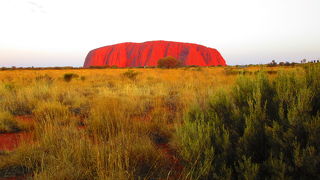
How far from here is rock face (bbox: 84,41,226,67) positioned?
92.4 metres

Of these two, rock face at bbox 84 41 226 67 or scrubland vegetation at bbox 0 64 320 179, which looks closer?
scrubland vegetation at bbox 0 64 320 179

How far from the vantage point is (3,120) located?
3.59 meters

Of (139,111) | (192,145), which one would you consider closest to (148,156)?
(192,145)

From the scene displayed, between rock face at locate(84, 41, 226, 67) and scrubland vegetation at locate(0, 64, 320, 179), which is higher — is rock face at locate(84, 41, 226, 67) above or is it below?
above

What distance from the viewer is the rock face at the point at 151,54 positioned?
92.4 metres

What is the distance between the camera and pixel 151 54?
306 feet

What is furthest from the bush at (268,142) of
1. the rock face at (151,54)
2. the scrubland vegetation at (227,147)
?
the rock face at (151,54)

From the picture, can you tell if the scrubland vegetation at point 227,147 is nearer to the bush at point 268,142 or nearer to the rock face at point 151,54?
the bush at point 268,142

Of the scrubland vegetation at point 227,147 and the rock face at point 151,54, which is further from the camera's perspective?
the rock face at point 151,54

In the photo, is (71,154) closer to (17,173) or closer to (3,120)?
(17,173)

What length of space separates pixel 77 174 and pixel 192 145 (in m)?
1.12

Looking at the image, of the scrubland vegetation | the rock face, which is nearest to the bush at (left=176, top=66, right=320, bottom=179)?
the scrubland vegetation

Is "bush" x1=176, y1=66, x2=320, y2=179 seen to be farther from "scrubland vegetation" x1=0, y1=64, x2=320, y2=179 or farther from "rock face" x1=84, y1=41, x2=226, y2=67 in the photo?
"rock face" x1=84, y1=41, x2=226, y2=67

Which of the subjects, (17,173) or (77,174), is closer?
(77,174)
